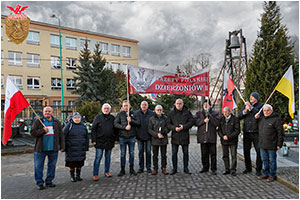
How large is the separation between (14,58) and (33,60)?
2.43m

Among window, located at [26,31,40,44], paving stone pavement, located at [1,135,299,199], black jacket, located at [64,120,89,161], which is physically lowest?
paving stone pavement, located at [1,135,299,199]

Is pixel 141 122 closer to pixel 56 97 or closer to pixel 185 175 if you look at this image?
pixel 185 175

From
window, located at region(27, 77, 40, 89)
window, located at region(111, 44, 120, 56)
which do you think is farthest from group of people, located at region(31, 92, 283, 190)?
window, located at region(111, 44, 120, 56)

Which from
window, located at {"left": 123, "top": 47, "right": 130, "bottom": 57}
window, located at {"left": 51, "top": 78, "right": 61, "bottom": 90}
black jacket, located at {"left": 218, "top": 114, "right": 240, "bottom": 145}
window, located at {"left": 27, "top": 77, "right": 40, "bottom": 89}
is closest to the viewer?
black jacket, located at {"left": 218, "top": 114, "right": 240, "bottom": 145}

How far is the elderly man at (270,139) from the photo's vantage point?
5.54 meters

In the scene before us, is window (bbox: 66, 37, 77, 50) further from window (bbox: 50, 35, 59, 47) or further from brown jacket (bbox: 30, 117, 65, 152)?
brown jacket (bbox: 30, 117, 65, 152)

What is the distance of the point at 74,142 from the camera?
19.2 feet

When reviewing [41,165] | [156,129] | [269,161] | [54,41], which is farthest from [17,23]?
[269,161]

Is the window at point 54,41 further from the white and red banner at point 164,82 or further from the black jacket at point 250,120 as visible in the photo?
the black jacket at point 250,120

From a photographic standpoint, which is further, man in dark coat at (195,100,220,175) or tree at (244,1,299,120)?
tree at (244,1,299,120)

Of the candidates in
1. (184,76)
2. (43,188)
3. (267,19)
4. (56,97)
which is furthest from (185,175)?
(56,97)

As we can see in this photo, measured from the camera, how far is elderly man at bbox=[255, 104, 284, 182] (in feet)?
18.2

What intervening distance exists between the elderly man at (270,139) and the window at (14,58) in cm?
3491

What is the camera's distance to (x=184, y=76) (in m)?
7.11
